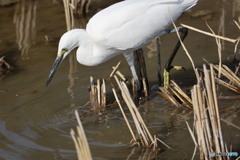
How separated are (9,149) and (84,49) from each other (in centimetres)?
136

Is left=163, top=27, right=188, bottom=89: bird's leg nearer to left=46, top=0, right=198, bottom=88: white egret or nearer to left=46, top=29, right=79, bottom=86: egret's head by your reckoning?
left=46, top=0, right=198, bottom=88: white egret

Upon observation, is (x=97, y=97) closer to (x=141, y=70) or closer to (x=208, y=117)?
(x=141, y=70)

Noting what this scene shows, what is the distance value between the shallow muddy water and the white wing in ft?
2.78

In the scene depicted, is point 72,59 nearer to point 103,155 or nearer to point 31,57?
point 31,57

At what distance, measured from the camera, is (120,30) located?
215 inches

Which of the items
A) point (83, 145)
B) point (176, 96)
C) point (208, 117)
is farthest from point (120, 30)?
point (83, 145)

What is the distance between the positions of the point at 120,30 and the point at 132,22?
163mm

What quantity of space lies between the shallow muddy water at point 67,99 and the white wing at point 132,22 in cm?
85

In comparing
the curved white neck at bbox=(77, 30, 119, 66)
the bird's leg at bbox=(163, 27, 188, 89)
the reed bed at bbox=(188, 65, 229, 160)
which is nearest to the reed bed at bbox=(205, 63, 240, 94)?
the bird's leg at bbox=(163, 27, 188, 89)

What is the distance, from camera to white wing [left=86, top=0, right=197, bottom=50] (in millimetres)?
5418

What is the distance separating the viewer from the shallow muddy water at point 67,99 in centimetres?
505

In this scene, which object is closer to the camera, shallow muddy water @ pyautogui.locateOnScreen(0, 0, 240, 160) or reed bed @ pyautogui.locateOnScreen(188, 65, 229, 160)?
reed bed @ pyautogui.locateOnScreen(188, 65, 229, 160)

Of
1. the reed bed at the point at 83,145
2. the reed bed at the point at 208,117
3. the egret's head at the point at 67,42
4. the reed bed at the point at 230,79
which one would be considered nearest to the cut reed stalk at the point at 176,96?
the reed bed at the point at 230,79

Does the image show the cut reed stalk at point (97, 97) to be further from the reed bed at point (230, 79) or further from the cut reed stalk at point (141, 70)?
the reed bed at point (230, 79)
